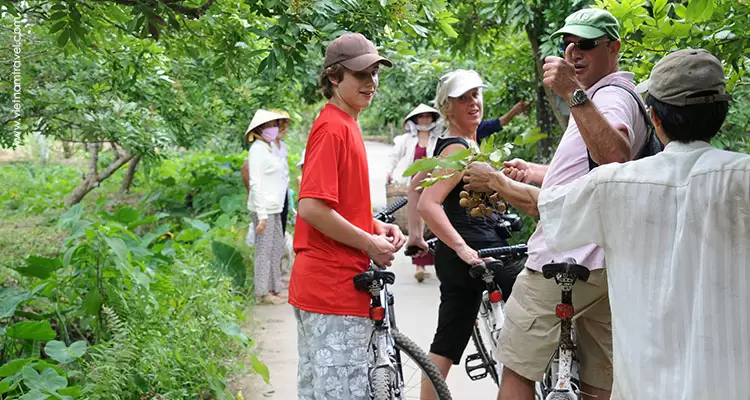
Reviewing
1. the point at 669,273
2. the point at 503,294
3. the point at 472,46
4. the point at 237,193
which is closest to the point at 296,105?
the point at 237,193

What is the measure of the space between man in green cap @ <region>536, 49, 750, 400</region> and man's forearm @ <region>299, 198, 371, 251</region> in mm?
1029

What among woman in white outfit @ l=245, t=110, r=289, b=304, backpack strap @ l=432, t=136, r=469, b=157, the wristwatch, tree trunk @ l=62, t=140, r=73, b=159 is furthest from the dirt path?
tree trunk @ l=62, t=140, r=73, b=159

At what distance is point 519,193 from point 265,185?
533 centimetres

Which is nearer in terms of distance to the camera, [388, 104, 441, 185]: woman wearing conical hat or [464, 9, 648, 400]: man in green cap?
[464, 9, 648, 400]: man in green cap

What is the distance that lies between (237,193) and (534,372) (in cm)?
956

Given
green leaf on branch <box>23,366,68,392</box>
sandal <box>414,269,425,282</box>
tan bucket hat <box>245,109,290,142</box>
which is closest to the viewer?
green leaf on branch <box>23,366,68,392</box>

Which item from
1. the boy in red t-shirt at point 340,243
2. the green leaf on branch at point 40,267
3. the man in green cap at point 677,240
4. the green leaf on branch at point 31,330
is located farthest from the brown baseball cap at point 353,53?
the green leaf on branch at point 40,267

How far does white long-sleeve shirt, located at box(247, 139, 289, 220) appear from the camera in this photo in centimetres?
796

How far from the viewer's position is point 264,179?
8008 millimetres

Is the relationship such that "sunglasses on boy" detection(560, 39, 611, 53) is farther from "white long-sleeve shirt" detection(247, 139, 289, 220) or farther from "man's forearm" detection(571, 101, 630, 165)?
"white long-sleeve shirt" detection(247, 139, 289, 220)

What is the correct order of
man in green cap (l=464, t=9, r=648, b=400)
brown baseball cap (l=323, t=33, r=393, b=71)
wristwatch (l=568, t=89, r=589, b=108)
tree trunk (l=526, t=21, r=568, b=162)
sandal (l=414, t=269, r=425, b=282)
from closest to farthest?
wristwatch (l=568, t=89, r=589, b=108) → man in green cap (l=464, t=9, r=648, b=400) → brown baseball cap (l=323, t=33, r=393, b=71) → tree trunk (l=526, t=21, r=568, b=162) → sandal (l=414, t=269, r=425, b=282)

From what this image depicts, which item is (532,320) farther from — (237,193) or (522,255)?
(237,193)

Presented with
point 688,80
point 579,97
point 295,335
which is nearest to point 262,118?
point 295,335

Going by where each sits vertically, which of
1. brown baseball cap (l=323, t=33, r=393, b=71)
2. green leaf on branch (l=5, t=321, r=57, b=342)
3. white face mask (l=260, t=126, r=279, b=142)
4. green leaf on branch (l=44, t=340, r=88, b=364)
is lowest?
green leaf on branch (l=44, t=340, r=88, b=364)
